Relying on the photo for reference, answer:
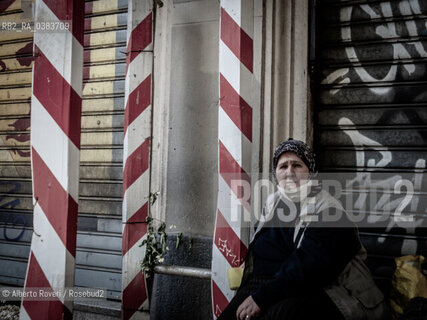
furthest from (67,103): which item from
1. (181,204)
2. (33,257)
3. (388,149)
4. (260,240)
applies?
(388,149)

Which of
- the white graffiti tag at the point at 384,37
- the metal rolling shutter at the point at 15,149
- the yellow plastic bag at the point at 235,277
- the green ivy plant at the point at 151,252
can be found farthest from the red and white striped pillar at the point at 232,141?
the metal rolling shutter at the point at 15,149

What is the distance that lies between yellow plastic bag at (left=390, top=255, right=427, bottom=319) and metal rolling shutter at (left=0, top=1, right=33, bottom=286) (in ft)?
12.6

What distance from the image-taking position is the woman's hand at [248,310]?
196 centimetres

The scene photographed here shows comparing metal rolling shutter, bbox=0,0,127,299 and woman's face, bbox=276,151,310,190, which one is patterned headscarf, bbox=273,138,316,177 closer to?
woman's face, bbox=276,151,310,190

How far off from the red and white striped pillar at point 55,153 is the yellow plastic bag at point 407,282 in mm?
2201

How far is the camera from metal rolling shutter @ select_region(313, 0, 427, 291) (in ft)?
9.56

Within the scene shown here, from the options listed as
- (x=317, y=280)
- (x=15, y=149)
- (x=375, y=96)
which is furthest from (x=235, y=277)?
(x=15, y=149)

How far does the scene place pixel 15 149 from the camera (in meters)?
4.58

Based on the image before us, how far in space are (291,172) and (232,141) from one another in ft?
1.77

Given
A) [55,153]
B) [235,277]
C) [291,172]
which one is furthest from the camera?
[55,153]

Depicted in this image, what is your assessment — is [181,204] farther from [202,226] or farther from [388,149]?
[388,149]

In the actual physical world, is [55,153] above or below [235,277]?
above

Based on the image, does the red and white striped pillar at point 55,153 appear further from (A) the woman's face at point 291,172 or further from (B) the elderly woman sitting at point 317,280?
(A) the woman's face at point 291,172

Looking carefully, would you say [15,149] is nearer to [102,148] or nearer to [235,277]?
[102,148]
